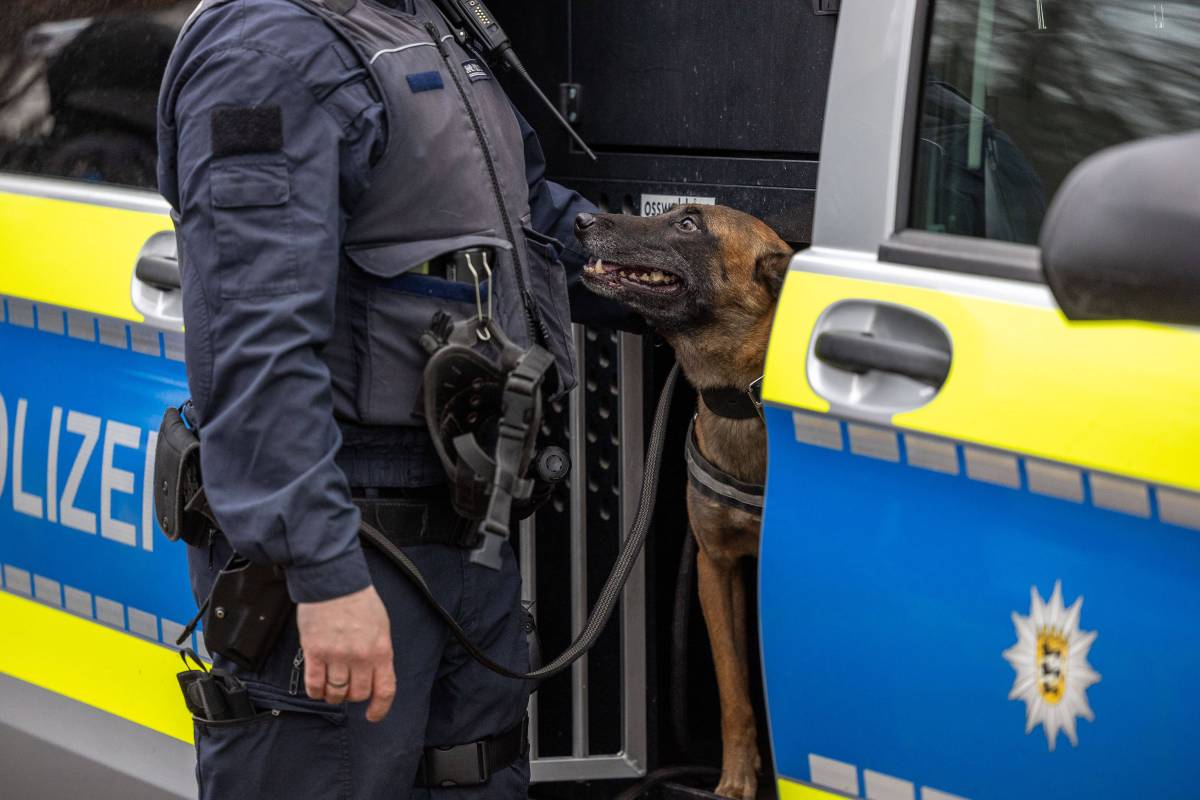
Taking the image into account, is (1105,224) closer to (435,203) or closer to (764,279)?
(435,203)

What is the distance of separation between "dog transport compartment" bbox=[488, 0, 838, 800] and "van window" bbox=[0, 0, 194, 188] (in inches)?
22.6

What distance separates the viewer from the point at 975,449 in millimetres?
1530

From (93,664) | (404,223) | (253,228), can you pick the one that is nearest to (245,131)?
(253,228)

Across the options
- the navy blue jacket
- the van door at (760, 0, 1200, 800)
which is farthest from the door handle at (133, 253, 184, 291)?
the van door at (760, 0, 1200, 800)

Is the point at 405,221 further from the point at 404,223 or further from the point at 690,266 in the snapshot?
the point at 690,266

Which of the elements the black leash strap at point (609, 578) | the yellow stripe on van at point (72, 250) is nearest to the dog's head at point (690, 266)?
the black leash strap at point (609, 578)

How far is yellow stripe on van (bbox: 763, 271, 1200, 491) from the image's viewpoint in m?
1.40

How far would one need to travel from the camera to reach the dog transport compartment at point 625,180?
2.30m

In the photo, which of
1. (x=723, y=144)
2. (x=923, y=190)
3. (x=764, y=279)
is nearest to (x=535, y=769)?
(x=764, y=279)

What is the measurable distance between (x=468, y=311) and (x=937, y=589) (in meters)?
0.67

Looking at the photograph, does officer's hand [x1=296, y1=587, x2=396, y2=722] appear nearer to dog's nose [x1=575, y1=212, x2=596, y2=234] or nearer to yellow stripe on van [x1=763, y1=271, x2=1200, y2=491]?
yellow stripe on van [x1=763, y1=271, x2=1200, y2=491]

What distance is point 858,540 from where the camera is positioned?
1634 mm

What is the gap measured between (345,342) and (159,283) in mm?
497

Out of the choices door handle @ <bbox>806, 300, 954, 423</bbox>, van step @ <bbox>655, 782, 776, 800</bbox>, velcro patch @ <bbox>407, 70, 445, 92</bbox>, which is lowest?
van step @ <bbox>655, 782, 776, 800</bbox>
